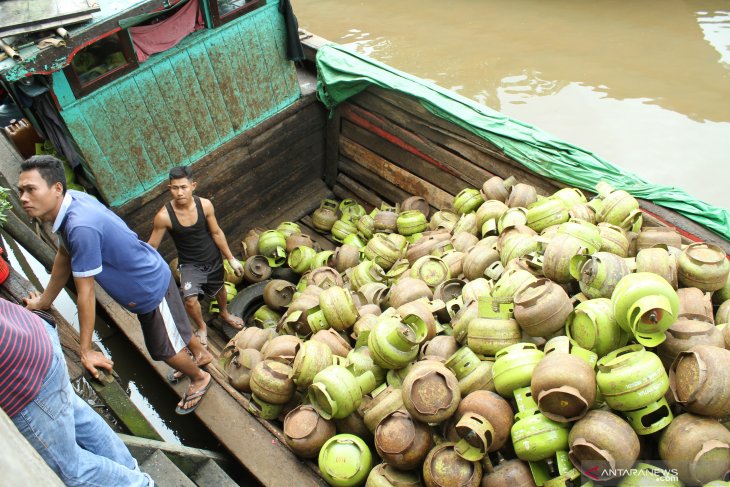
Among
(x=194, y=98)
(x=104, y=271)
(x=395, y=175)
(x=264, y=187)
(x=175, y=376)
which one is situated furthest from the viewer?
(x=264, y=187)

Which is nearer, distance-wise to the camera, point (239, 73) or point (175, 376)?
point (175, 376)

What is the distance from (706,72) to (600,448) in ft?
27.9

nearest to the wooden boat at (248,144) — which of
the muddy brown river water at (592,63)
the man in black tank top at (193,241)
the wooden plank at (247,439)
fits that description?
the wooden plank at (247,439)

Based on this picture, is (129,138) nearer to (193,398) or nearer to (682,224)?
(193,398)

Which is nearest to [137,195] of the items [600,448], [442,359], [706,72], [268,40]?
[268,40]

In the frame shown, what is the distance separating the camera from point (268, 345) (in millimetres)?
4090

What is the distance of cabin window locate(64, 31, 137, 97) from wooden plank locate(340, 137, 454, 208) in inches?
110

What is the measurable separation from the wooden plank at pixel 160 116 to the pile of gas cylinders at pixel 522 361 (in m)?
2.17

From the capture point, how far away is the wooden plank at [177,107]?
5191mm

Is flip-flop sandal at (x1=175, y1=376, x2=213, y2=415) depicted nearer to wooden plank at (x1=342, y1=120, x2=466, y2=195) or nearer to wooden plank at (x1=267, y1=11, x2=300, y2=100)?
wooden plank at (x1=342, y1=120, x2=466, y2=195)

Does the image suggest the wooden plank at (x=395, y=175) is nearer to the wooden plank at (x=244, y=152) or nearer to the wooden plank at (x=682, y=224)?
the wooden plank at (x=244, y=152)

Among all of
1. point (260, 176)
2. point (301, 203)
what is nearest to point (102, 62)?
point (260, 176)

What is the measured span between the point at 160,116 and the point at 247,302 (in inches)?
82.3

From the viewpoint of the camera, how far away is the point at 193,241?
4.75 meters
